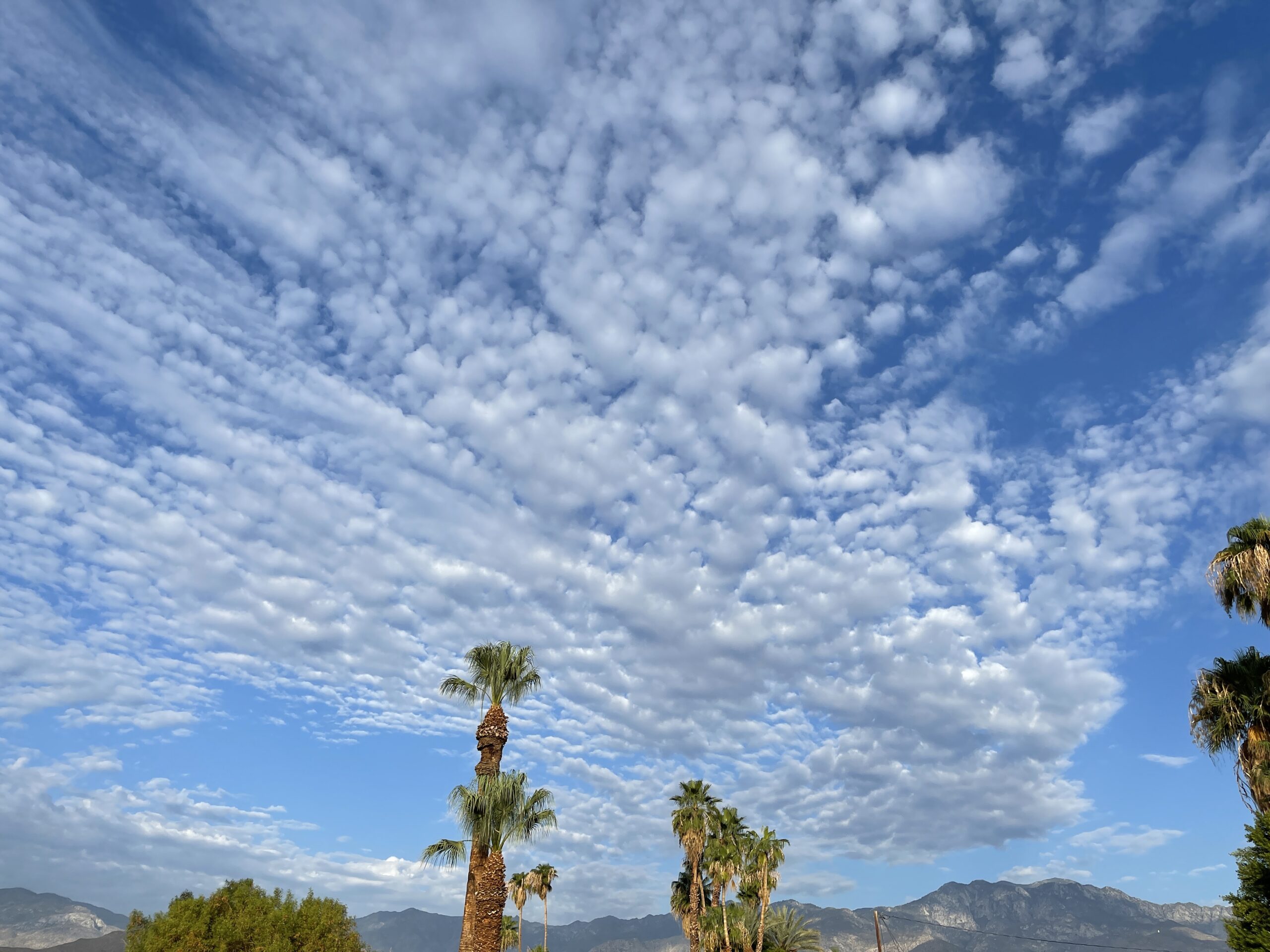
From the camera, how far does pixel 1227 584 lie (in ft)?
87.2

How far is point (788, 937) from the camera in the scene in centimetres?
6912

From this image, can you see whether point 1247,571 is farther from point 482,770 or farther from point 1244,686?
point 482,770

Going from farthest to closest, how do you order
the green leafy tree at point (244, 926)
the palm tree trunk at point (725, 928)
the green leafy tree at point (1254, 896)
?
1. the palm tree trunk at point (725, 928)
2. the green leafy tree at point (244, 926)
3. the green leafy tree at point (1254, 896)

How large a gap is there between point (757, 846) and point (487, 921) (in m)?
35.8

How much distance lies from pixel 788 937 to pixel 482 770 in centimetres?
5205

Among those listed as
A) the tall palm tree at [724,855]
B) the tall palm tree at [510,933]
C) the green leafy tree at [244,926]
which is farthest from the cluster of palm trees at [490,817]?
the tall palm tree at [510,933]

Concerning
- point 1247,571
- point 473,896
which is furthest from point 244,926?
point 1247,571

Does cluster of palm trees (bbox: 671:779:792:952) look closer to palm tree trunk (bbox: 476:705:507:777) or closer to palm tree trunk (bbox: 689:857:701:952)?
palm tree trunk (bbox: 689:857:701:952)

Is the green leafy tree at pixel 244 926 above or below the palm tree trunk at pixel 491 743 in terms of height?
below

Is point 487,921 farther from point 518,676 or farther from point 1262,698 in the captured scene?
point 1262,698

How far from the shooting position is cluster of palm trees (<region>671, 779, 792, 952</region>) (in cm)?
5881

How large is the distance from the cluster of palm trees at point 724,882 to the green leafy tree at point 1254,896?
121ft

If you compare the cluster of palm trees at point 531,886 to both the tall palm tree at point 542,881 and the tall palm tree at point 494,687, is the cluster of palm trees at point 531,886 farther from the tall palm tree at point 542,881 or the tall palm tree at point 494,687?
the tall palm tree at point 494,687

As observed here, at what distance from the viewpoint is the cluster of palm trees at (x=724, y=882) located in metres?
58.8
